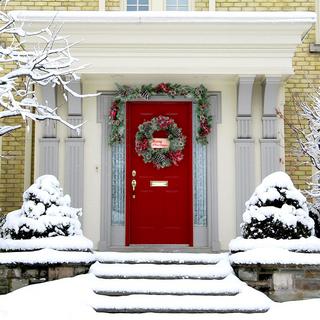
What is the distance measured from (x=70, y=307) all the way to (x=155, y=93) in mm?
4168

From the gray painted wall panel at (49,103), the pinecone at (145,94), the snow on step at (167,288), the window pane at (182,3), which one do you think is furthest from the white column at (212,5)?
the snow on step at (167,288)

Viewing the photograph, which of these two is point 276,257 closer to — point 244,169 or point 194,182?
point 244,169

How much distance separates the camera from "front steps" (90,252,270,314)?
5.97 m

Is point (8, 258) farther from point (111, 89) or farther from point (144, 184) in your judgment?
point (111, 89)

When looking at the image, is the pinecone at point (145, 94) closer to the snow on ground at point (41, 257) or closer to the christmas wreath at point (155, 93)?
the christmas wreath at point (155, 93)

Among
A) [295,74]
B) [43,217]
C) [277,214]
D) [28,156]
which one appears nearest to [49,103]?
[28,156]

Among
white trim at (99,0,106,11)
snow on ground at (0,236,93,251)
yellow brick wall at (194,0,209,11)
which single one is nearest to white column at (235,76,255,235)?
yellow brick wall at (194,0,209,11)

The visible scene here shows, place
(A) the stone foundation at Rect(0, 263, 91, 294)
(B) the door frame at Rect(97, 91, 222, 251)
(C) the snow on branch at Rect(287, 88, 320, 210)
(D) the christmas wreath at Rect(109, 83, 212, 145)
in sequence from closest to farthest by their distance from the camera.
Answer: (A) the stone foundation at Rect(0, 263, 91, 294) < (C) the snow on branch at Rect(287, 88, 320, 210) < (B) the door frame at Rect(97, 91, 222, 251) < (D) the christmas wreath at Rect(109, 83, 212, 145)

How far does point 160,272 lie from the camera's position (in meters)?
6.84

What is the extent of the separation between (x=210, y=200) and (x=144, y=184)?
1103mm

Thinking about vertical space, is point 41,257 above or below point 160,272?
above

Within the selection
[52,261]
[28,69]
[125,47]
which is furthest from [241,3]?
[52,261]

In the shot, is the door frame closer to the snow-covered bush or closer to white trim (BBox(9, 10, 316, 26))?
white trim (BBox(9, 10, 316, 26))

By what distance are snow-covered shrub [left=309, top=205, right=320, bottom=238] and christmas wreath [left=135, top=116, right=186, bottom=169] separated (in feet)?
7.29
